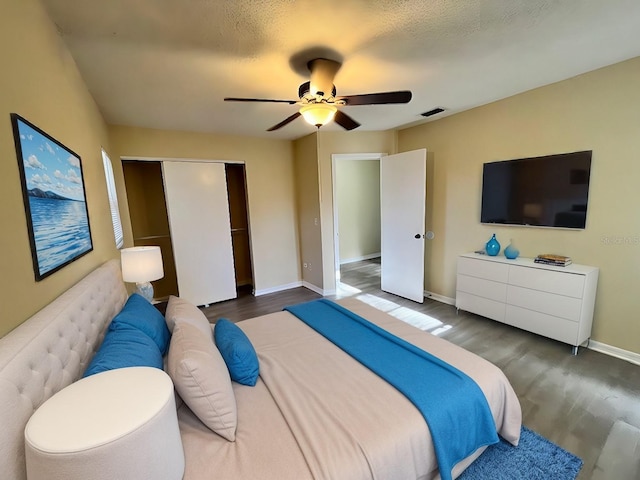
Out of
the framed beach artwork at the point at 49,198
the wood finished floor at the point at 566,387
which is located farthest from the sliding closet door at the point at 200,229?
the framed beach artwork at the point at 49,198

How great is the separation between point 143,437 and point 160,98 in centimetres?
283

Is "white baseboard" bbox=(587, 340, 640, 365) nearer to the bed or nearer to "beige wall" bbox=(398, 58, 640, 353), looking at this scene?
"beige wall" bbox=(398, 58, 640, 353)

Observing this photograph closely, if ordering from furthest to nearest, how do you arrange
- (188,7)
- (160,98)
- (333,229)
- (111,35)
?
(333,229)
(160,98)
(111,35)
(188,7)

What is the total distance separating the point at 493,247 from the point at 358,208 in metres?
3.56

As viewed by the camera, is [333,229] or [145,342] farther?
[333,229]

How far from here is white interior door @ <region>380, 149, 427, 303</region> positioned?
3670 mm

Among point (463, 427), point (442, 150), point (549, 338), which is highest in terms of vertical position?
point (442, 150)

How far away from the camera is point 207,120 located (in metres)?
3.33

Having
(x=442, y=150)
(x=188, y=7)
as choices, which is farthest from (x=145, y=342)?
(x=442, y=150)

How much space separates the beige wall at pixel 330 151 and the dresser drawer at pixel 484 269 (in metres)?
1.80

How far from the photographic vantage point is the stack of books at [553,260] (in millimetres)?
2608

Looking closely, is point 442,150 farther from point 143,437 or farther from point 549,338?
point 143,437

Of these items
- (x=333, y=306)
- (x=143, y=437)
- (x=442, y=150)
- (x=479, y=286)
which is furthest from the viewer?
(x=442, y=150)

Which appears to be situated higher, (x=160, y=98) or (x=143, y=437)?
(x=160, y=98)
